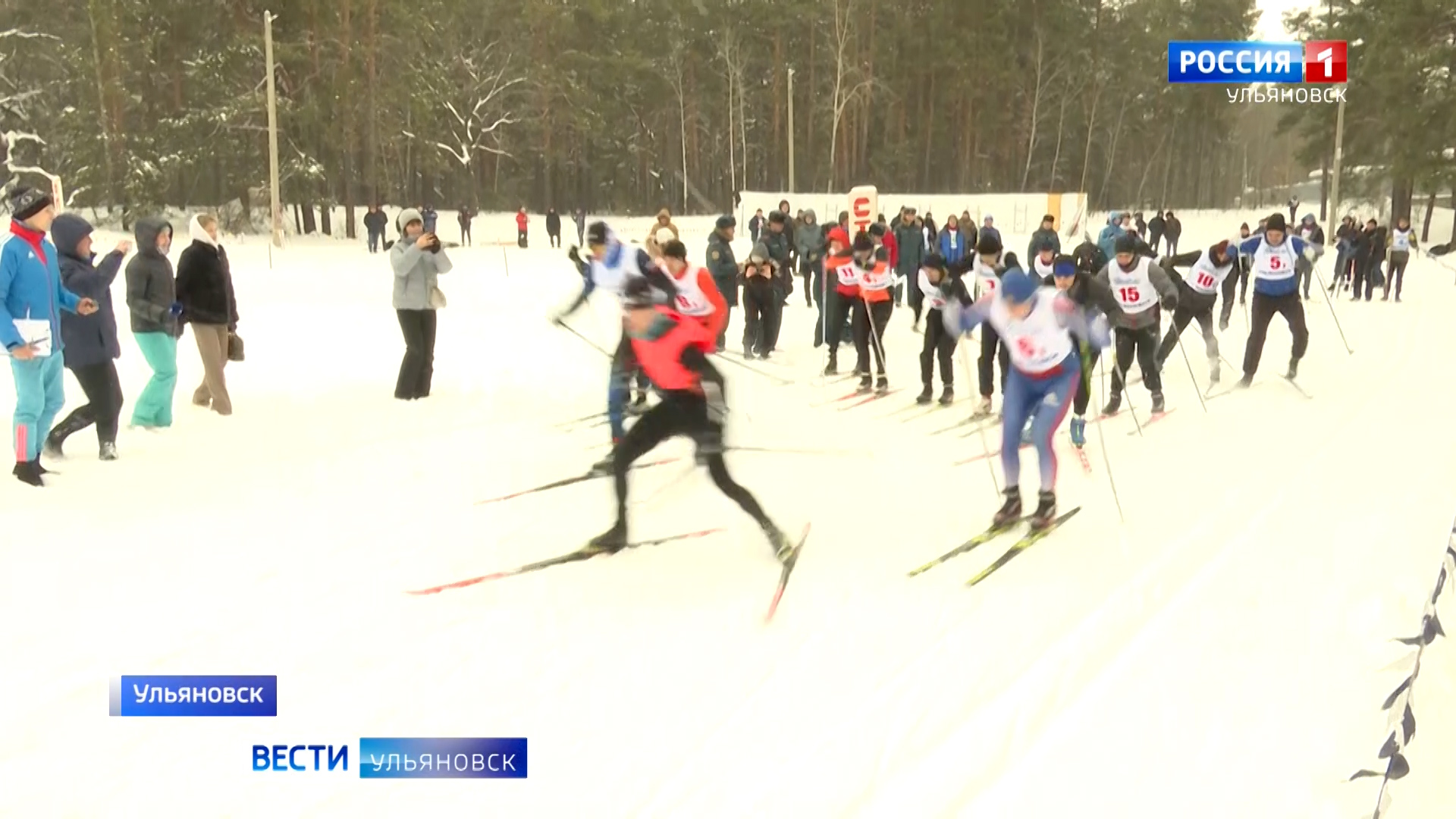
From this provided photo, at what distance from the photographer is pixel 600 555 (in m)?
5.34

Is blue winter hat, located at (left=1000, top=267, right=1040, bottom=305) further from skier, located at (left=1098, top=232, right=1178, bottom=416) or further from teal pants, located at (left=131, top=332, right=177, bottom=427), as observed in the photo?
teal pants, located at (left=131, top=332, right=177, bottom=427)

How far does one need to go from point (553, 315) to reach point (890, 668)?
4230 mm

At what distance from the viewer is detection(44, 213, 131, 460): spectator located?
253 inches

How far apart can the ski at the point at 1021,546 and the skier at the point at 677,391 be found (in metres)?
0.96

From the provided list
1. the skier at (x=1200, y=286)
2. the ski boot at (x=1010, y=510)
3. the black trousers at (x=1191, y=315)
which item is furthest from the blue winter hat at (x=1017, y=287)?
the black trousers at (x=1191, y=315)

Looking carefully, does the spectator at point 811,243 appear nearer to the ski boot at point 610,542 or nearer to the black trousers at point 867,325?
the black trousers at point 867,325

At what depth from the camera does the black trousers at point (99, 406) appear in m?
6.60

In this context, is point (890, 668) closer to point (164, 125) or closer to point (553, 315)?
point (553, 315)

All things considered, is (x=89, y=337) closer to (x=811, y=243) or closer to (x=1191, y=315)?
(x=1191, y=315)

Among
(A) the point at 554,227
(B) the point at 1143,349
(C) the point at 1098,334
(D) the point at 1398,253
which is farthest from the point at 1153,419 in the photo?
(A) the point at 554,227

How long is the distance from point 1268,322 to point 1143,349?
1.82 m

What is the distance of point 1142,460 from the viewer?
749cm

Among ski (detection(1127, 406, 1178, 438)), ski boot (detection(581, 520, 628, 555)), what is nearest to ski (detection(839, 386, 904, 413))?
ski (detection(1127, 406, 1178, 438))

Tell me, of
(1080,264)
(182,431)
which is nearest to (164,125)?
(182,431)
